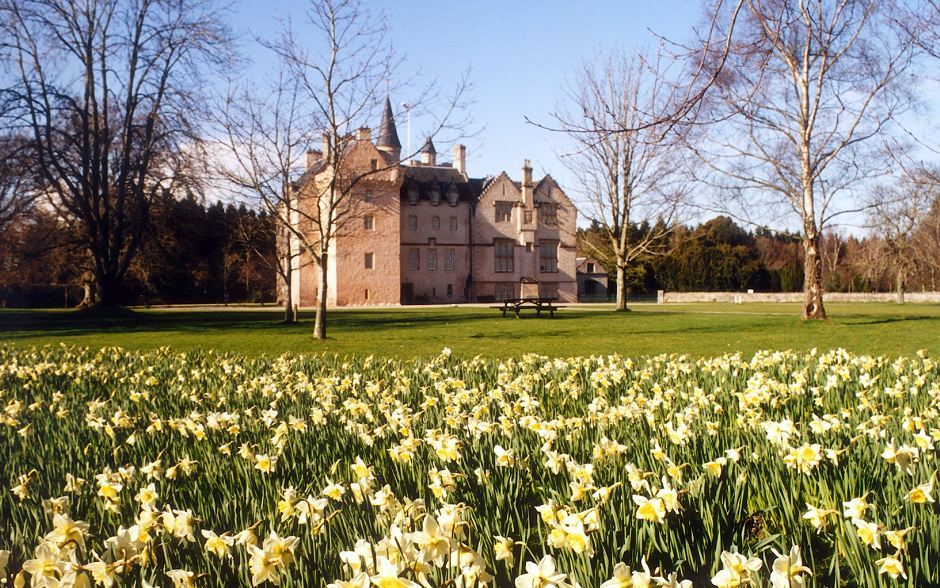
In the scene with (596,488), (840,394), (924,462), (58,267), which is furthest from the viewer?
(58,267)

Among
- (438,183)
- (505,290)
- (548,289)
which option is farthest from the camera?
(548,289)

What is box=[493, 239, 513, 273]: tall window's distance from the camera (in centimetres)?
5397

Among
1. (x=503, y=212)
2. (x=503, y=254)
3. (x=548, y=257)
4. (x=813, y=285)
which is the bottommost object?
(x=813, y=285)

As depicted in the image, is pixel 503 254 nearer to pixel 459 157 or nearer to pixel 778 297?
pixel 459 157

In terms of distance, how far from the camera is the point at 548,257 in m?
56.0

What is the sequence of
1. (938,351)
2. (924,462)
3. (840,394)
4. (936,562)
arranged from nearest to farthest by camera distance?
(936,562) → (924,462) → (840,394) → (938,351)

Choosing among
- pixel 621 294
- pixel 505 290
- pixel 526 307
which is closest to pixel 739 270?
pixel 505 290

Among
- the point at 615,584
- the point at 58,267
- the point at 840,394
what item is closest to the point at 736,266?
the point at 58,267

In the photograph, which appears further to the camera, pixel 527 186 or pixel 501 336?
pixel 527 186

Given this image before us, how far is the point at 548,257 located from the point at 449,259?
317 inches

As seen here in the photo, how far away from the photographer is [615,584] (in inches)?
82.7

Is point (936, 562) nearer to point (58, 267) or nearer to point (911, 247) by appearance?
point (58, 267)

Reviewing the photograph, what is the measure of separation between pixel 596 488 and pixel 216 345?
12.3m

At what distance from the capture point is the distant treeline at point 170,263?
31.0 m
